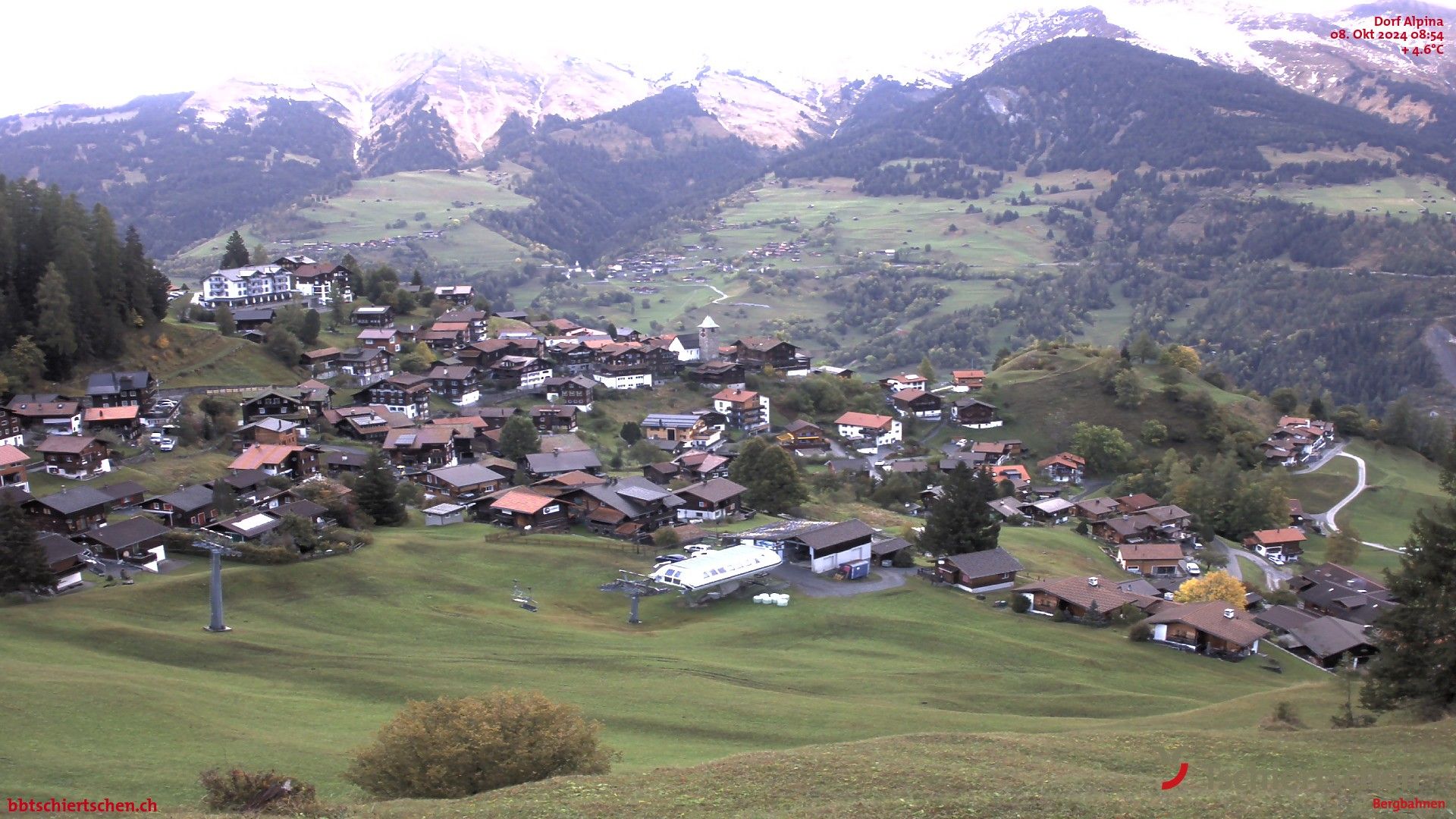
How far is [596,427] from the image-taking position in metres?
75.8

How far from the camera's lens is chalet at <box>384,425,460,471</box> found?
60562 mm

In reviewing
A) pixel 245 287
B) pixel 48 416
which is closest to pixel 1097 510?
pixel 48 416

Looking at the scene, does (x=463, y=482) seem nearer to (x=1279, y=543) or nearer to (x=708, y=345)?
(x=708, y=345)

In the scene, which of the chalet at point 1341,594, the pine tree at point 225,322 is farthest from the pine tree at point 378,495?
the chalet at point 1341,594

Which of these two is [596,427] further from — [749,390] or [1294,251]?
[1294,251]

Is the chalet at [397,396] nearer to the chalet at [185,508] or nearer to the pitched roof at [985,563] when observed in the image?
the chalet at [185,508]

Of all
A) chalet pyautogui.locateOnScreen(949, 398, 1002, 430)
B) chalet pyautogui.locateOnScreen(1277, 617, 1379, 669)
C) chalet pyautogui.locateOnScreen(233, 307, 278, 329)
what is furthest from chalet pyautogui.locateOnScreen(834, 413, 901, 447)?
chalet pyautogui.locateOnScreen(233, 307, 278, 329)

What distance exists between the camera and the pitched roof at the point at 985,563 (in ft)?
145

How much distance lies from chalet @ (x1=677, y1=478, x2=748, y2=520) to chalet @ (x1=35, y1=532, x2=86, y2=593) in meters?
26.5

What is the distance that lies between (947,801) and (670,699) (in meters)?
12.2

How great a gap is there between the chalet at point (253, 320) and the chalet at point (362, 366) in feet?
20.8

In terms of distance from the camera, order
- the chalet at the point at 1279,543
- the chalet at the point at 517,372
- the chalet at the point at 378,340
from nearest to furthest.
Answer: the chalet at the point at 1279,543 < the chalet at the point at 378,340 < the chalet at the point at 517,372

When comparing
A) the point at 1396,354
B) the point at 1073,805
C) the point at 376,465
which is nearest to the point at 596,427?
the point at 376,465

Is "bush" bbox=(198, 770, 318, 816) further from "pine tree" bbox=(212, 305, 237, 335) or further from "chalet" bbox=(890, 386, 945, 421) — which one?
"chalet" bbox=(890, 386, 945, 421)
